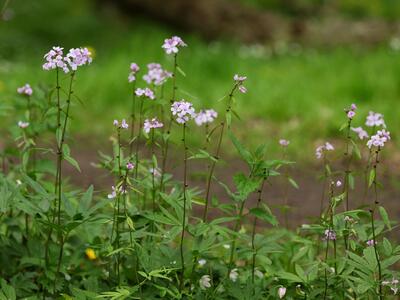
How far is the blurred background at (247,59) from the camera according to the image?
601cm

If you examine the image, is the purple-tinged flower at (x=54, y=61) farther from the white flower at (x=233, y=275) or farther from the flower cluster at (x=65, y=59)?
the white flower at (x=233, y=275)

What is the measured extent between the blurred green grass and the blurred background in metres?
0.01

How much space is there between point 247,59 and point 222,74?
89cm

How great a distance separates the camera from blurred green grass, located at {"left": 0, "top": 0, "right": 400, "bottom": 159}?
6144 millimetres

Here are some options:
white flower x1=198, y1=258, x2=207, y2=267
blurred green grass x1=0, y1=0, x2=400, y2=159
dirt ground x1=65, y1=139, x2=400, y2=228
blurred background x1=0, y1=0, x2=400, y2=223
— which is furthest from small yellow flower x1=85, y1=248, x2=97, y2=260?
blurred green grass x1=0, y1=0, x2=400, y2=159

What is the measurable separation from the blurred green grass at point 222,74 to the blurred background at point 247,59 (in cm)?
1

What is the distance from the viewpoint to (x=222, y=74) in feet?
24.4

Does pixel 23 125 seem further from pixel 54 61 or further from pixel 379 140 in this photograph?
pixel 379 140

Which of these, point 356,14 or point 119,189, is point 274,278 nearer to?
point 119,189

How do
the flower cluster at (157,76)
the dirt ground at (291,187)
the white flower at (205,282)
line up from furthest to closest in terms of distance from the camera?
the dirt ground at (291,187) → the flower cluster at (157,76) → the white flower at (205,282)

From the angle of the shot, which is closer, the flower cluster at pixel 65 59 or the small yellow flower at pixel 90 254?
the flower cluster at pixel 65 59

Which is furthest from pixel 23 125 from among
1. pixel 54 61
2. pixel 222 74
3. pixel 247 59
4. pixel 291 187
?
pixel 247 59

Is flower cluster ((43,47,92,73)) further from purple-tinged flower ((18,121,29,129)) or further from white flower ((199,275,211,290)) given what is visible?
white flower ((199,275,211,290))

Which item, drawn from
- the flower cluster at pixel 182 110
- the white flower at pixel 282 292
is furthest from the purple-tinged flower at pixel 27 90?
the white flower at pixel 282 292
